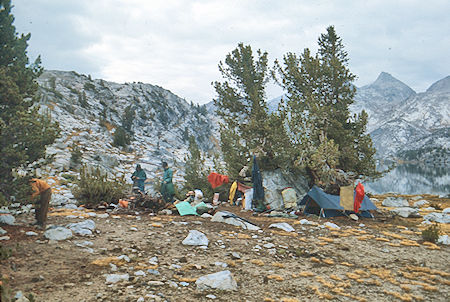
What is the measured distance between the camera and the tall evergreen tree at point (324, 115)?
13969mm

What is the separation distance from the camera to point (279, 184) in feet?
46.4

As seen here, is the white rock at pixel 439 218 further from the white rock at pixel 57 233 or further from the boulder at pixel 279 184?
the white rock at pixel 57 233

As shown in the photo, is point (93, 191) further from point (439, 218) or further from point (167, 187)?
point (439, 218)

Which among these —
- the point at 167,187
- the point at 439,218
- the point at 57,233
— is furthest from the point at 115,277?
the point at 439,218

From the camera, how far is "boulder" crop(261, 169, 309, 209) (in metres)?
13.3

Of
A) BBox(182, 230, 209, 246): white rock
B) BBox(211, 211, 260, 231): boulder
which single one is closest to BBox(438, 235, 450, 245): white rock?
BBox(211, 211, 260, 231): boulder

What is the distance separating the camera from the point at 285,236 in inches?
303

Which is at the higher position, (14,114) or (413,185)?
(14,114)

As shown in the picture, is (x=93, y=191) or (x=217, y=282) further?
(x=93, y=191)

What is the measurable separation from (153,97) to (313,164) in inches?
1784

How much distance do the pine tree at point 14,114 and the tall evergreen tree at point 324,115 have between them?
10.4m

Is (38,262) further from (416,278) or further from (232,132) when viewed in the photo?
(232,132)

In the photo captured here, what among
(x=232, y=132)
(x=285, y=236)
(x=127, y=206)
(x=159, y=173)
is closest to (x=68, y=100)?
(x=159, y=173)

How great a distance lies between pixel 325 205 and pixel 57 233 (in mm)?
8924
